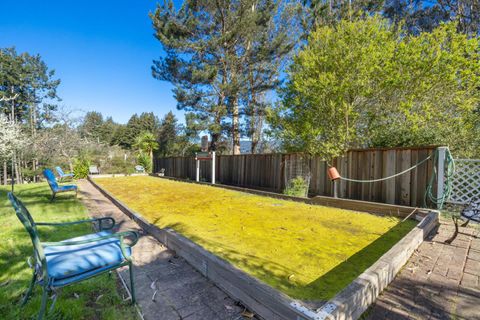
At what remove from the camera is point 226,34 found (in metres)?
12.8

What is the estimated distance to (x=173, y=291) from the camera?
2.07 meters

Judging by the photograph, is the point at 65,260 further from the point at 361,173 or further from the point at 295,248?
the point at 361,173

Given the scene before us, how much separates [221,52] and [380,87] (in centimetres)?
996

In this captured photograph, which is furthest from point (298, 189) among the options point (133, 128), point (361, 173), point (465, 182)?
point (133, 128)

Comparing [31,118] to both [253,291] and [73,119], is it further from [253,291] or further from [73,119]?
[253,291]

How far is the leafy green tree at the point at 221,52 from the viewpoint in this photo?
42.6ft

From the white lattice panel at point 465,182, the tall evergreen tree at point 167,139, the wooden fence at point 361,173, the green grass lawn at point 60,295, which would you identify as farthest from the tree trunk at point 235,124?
the green grass lawn at point 60,295

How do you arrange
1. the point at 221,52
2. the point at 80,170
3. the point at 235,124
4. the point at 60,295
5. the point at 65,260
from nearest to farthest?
the point at 65,260, the point at 60,295, the point at 80,170, the point at 221,52, the point at 235,124

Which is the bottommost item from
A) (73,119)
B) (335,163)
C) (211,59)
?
(335,163)

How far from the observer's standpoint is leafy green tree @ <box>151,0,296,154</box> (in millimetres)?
12992

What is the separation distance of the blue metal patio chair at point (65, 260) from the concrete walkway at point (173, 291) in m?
0.23

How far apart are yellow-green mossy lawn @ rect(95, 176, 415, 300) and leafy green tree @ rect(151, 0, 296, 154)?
9.68m

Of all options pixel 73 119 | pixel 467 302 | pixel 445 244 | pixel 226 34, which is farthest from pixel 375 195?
pixel 73 119

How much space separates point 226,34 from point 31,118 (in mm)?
23767
